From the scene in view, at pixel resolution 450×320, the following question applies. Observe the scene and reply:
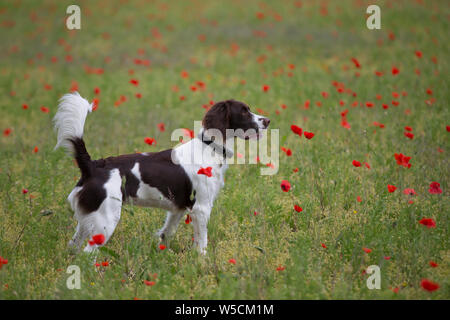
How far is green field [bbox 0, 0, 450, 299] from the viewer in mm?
3262

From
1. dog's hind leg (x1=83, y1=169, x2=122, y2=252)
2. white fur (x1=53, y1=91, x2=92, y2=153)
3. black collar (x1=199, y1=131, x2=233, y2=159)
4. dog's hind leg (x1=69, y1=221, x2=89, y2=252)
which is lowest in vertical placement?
dog's hind leg (x1=69, y1=221, x2=89, y2=252)

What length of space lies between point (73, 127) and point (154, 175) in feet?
2.49

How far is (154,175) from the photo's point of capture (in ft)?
12.4

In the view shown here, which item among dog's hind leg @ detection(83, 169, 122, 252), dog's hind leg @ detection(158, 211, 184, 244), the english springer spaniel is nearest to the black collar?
the english springer spaniel

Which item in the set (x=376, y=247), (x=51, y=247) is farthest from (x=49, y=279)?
(x=376, y=247)

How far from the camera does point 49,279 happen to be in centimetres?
335

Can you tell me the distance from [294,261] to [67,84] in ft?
26.2

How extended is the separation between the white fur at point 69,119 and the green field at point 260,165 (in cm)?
59

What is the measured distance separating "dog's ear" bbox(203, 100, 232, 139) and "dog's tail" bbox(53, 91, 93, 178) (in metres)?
1.09

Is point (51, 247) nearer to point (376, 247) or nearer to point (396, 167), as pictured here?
point (376, 247)

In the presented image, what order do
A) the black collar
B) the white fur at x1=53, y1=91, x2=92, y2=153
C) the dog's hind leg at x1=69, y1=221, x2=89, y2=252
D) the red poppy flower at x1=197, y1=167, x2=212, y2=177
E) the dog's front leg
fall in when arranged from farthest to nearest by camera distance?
the black collar, the dog's front leg, the dog's hind leg at x1=69, y1=221, x2=89, y2=252, the white fur at x1=53, y1=91, x2=92, y2=153, the red poppy flower at x1=197, y1=167, x2=212, y2=177

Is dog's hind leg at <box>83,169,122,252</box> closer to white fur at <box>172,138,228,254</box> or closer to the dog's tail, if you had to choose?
the dog's tail

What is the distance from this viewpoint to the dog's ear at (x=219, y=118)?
4070mm
